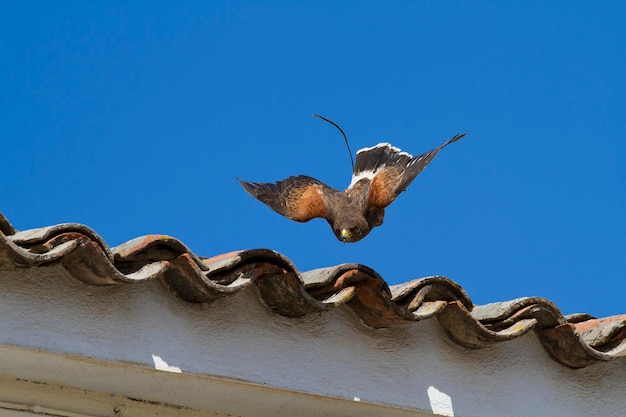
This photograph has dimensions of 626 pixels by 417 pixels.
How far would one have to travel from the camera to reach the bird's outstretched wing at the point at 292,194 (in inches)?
205

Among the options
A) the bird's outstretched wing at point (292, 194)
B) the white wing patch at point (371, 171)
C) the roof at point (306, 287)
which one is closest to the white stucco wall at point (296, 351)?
the roof at point (306, 287)

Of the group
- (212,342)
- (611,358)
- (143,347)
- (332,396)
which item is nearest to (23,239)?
(143,347)

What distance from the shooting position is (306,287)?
3.75 meters

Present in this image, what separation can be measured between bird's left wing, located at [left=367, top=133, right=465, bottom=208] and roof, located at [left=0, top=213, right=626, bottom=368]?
0.83 metres

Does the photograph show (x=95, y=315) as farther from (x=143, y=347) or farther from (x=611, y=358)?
(x=611, y=358)

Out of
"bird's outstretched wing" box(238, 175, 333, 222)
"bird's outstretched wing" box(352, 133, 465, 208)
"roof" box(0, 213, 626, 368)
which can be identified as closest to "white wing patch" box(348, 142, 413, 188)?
"bird's outstretched wing" box(352, 133, 465, 208)

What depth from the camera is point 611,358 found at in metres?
4.22

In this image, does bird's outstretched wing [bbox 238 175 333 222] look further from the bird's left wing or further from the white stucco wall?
the white stucco wall

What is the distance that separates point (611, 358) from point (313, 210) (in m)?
1.93

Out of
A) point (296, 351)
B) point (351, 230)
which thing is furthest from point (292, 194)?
point (296, 351)

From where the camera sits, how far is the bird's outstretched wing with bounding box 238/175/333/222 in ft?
17.1

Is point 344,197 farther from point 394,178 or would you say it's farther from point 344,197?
point 394,178

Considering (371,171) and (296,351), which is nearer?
(296,351)

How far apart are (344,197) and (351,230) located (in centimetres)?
22
